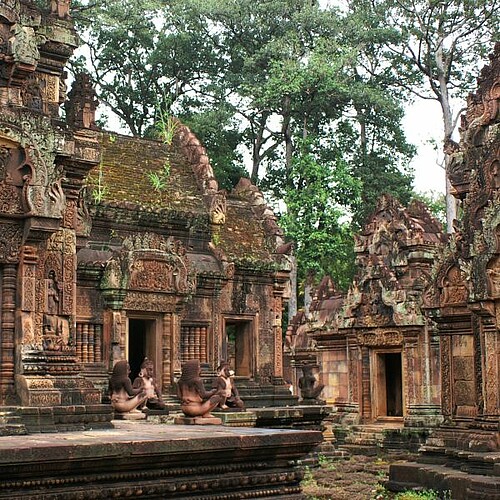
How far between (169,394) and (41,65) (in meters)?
8.30

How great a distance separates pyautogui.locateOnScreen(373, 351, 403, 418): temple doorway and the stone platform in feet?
44.7

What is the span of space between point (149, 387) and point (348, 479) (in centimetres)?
366

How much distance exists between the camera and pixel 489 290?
12125 mm

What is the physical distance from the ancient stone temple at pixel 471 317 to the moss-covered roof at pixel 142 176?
632cm

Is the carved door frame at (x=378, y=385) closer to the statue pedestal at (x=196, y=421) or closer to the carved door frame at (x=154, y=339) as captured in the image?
the carved door frame at (x=154, y=339)

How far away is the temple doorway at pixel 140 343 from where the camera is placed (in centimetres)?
1766

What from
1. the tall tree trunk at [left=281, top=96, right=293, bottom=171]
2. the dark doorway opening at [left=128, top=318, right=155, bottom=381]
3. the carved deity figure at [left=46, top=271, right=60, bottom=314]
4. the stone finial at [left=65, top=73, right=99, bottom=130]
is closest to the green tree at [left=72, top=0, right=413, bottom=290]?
the tall tree trunk at [left=281, top=96, right=293, bottom=171]

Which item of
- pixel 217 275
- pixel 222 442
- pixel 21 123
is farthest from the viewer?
pixel 217 275

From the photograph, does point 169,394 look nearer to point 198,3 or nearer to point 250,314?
point 250,314

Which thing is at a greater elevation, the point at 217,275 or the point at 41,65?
the point at 41,65

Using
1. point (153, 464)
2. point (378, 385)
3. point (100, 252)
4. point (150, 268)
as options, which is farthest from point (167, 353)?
point (153, 464)

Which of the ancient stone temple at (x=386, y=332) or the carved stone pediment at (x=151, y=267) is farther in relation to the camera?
the ancient stone temple at (x=386, y=332)


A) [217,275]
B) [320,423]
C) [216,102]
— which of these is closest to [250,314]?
[217,275]

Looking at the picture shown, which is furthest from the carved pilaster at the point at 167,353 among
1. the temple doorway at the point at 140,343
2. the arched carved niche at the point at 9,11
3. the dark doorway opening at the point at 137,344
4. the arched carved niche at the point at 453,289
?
the arched carved niche at the point at 9,11
